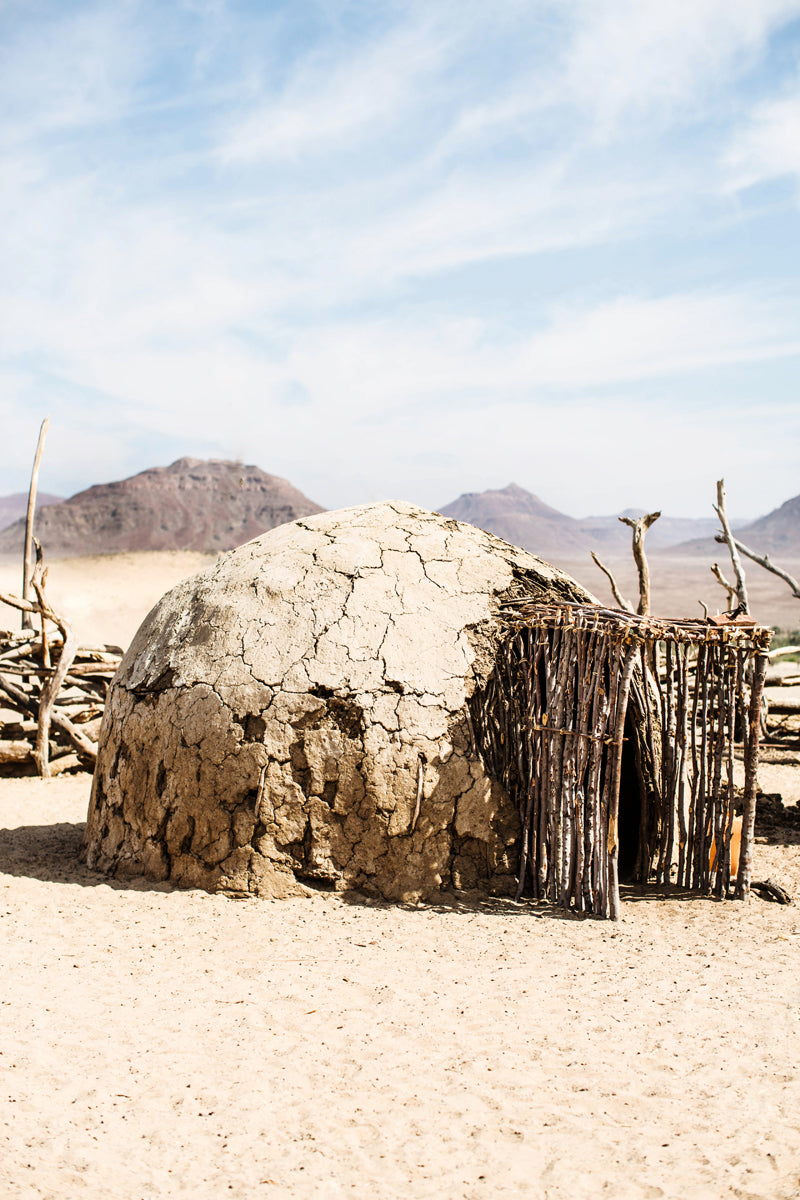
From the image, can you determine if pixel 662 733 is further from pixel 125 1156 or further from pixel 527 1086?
pixel 125 1156

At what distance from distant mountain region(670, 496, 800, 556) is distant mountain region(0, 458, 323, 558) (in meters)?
59.5

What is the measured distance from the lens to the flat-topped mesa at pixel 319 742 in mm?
5020

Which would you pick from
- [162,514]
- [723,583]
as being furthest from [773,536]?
[723,583]

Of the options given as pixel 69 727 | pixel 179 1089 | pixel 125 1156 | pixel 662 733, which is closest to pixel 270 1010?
pixel 179 1089

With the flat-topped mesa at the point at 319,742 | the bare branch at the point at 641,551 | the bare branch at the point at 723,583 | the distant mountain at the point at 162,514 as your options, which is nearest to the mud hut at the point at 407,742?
the flat-topped mesa at the point at 319,742

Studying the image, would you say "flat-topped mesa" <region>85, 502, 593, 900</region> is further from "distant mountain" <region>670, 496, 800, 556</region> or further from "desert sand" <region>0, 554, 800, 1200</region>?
"distant mountain" <region>670, 496, 800, 556</region>

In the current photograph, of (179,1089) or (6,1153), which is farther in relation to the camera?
(179,1089)

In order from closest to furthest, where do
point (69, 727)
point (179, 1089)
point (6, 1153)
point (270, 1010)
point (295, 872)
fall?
point (6, 1153) < point (179, 1089) < point (270, 1010) < point (295, 872) < point (69, 727)

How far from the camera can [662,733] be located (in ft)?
18.1

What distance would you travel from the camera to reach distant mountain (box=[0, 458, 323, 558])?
7094cm

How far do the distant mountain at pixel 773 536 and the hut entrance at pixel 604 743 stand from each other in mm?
110585

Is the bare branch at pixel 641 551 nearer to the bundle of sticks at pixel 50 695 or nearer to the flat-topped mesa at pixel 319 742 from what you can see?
the flat-topped mesa at pixel 319 742

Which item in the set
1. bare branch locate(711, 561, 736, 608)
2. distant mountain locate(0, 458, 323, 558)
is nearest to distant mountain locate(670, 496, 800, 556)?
distant mountain locate(0, 458, 323, 558)

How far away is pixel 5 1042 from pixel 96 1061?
1.36 ft
